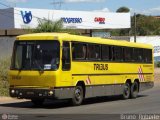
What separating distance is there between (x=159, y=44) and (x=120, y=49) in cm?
4809

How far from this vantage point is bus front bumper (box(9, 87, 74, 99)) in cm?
1889

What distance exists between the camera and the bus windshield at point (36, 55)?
62.9ft

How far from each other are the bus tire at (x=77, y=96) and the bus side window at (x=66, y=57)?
3.88ft

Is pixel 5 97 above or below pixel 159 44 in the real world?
below

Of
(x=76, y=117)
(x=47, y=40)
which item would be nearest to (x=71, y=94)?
(x=47, y=40)

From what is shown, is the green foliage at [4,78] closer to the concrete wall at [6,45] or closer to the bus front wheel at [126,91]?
the bus front wheel at [126,91]

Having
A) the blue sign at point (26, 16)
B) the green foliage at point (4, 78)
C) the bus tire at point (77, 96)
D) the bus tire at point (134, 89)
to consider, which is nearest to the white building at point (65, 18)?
the blue sign at point (26, 16)

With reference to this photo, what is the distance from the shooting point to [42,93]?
62.4 ft

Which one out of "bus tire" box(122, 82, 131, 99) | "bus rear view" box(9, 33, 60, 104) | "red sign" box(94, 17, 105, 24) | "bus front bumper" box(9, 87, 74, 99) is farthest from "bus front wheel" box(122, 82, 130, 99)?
"red sign" box(94, 17, 105, 24)

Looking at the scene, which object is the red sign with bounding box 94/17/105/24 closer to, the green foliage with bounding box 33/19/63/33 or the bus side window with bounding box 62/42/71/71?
the green foliage with bounding box 33/19/63/33

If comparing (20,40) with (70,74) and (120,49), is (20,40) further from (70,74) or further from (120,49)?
(120,49)

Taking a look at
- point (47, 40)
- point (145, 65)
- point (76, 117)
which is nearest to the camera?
point (76, 117)

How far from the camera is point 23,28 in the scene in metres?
47.2

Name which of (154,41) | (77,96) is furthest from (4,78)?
(154,41)
